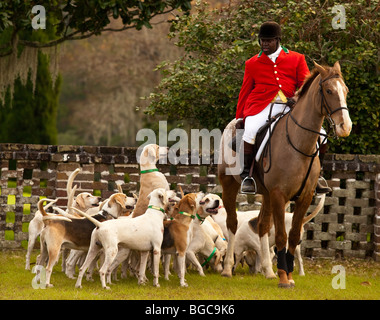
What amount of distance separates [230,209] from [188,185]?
5.84 ft

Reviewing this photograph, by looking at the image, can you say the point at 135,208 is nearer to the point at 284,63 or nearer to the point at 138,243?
the point at 138,243

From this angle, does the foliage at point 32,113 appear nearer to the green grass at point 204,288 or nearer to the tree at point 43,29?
the tree at point 43,29

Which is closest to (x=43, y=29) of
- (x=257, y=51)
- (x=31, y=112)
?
(x=31, y=112)

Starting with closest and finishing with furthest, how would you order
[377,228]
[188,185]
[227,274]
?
[227,274] < [377,228] < [188,185]

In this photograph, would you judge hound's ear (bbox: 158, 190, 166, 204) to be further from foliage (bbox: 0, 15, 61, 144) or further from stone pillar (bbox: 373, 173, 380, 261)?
foliage (bbox: 0, 15, 61, 144)

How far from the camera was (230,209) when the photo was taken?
9.12 metres

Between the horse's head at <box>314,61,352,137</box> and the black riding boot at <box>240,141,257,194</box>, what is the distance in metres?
1.19

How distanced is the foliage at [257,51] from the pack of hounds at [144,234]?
244 cm

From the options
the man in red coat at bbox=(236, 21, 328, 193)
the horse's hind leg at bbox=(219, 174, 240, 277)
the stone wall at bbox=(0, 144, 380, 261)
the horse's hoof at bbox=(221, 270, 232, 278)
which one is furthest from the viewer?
the stone wall at bbox=(0, 144, 380, 261)

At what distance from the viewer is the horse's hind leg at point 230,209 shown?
29.5 feet

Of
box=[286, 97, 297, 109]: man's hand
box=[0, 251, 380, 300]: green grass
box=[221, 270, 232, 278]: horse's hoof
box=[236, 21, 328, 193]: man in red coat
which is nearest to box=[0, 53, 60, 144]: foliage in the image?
box=[0, 251, 380, 300]: green grass

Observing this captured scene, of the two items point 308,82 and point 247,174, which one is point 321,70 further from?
point 247,174

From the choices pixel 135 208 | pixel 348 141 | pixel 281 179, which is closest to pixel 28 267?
pixel 135 208

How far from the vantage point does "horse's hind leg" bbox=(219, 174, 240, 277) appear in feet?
29.5
